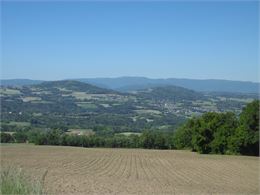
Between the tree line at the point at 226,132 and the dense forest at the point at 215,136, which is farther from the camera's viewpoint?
the dense forest at the point at 215,136

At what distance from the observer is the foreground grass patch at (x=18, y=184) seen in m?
7.32

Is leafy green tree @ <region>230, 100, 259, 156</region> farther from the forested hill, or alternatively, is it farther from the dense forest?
the forested hill

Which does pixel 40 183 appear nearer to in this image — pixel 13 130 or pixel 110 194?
pixel 110 194

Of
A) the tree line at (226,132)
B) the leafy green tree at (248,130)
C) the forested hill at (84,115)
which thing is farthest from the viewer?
the forested hill at (84,115)

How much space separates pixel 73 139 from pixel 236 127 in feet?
107

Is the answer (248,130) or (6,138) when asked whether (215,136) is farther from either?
(6,138)

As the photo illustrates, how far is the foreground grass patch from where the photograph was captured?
732cm

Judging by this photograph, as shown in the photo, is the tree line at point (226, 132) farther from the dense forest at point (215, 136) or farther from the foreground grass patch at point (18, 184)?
the foreground grass patch at point (18, 184)

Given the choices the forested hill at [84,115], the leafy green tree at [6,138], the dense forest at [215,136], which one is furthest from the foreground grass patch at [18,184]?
the forested hill at [84,115]

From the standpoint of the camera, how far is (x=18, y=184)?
24.5 feet

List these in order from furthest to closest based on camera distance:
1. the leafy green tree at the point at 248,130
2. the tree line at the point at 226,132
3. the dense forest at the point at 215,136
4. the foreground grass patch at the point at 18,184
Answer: the dense forest at the point at 215,136, the tree line at the point at 226,132, the leafy green tree at the point at 248,130, the foreground grass patch at the point at 18,184

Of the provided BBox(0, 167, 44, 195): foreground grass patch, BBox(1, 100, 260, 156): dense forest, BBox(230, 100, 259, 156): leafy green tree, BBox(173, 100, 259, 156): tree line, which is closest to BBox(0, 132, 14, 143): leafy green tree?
BBox(1, 100, 260, 156): dense forest

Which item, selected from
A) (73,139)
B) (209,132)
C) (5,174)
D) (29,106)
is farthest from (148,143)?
(29,106)

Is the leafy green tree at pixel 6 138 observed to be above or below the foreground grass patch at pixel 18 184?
below
